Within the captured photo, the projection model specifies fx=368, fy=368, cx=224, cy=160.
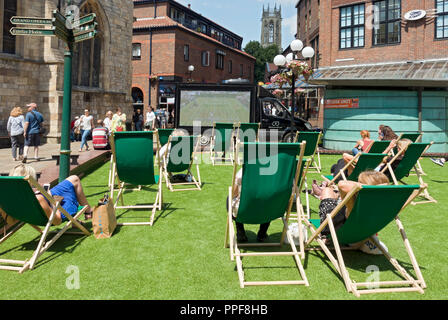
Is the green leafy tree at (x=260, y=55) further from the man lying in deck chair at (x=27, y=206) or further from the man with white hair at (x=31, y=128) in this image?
the man lying in deck chair at (x=27, y=206)

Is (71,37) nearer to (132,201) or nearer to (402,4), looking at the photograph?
(132,201)

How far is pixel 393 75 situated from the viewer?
19031 millimetres

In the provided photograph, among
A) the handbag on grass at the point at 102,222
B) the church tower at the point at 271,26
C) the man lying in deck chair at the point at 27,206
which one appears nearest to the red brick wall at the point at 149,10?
the handbag on grass at the point at 102,222

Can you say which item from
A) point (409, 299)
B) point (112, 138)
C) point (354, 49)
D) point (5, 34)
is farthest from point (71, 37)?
point (354, 49)

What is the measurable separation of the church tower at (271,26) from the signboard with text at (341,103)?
95.2 m

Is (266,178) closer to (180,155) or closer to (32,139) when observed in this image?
(180,155)

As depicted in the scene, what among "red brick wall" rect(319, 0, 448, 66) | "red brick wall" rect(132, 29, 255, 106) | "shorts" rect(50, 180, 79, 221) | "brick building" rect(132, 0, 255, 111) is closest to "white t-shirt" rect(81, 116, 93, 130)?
"shorts" rect(50, 180, 79, 221)

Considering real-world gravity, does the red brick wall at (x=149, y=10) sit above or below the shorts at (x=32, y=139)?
above

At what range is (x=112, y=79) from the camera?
2164 centimetres

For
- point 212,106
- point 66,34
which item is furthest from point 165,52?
point 66,34

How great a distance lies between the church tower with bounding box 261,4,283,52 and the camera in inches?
4181

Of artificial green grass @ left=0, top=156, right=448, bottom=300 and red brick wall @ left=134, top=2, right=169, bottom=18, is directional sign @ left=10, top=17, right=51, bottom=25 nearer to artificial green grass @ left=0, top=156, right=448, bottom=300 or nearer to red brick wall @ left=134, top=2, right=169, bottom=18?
artificial green grass @ left=0, top=156, right=448, bottom=300

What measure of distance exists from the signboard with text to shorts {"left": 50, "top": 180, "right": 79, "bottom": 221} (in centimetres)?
1303

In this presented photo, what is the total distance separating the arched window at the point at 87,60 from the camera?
19562 mm
